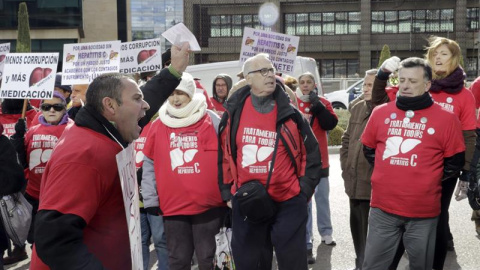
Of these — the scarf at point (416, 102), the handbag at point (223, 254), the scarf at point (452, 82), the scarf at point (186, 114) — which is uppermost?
the scarf at point (452, 82)

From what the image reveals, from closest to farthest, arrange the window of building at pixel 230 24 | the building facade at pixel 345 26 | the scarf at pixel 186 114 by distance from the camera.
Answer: the scarf at pixel 186 114
the building facade at pixel 345 26
the window of building at pixel 230 24

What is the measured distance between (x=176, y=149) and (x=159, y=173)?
0.26 metres

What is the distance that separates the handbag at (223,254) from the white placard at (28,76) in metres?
2.69

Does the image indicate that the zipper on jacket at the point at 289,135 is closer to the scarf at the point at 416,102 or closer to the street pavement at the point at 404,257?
the scarf at the point at 416,102

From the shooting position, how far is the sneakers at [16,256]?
7.18 meters

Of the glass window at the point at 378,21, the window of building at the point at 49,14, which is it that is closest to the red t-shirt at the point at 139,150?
the window of building at the point at 49,14

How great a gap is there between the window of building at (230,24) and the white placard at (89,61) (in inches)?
1705

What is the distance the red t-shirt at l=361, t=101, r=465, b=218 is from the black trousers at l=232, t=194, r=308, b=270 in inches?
25.9

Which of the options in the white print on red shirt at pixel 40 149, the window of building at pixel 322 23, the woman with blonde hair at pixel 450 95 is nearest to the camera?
the woman with blonde hair at pixel 450 95

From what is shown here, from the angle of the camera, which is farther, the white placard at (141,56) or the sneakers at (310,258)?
the white placard at (141,56)

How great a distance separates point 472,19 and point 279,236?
47099mm

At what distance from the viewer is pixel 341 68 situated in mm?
49844

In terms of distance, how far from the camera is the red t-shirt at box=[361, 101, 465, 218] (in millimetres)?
4820

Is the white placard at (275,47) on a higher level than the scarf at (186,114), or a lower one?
higher
